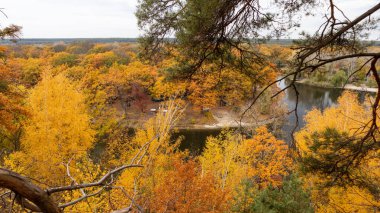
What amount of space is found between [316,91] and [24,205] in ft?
141

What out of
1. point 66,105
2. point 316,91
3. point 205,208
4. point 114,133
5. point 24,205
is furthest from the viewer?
point 316,91

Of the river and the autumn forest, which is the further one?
the river

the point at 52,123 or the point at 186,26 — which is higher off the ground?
the point at 186,26

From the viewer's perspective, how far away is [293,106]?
3169cm

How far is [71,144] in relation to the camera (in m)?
13.6

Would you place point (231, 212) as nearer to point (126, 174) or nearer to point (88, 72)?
point (126, 174)

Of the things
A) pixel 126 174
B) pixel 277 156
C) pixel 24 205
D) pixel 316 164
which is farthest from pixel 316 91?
pixel 24 205

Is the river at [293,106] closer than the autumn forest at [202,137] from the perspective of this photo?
No

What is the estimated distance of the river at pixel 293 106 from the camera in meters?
23.1

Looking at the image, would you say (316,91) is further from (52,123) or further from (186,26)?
(186,26)

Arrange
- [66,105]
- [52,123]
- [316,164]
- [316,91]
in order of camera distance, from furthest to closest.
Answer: [316,91] → [66,105] → [52,123] → [316,164]

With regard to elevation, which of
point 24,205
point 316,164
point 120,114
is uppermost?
point 24,205

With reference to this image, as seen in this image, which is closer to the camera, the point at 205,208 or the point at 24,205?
the point at 24,205

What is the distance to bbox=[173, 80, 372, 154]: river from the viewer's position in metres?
23.1
